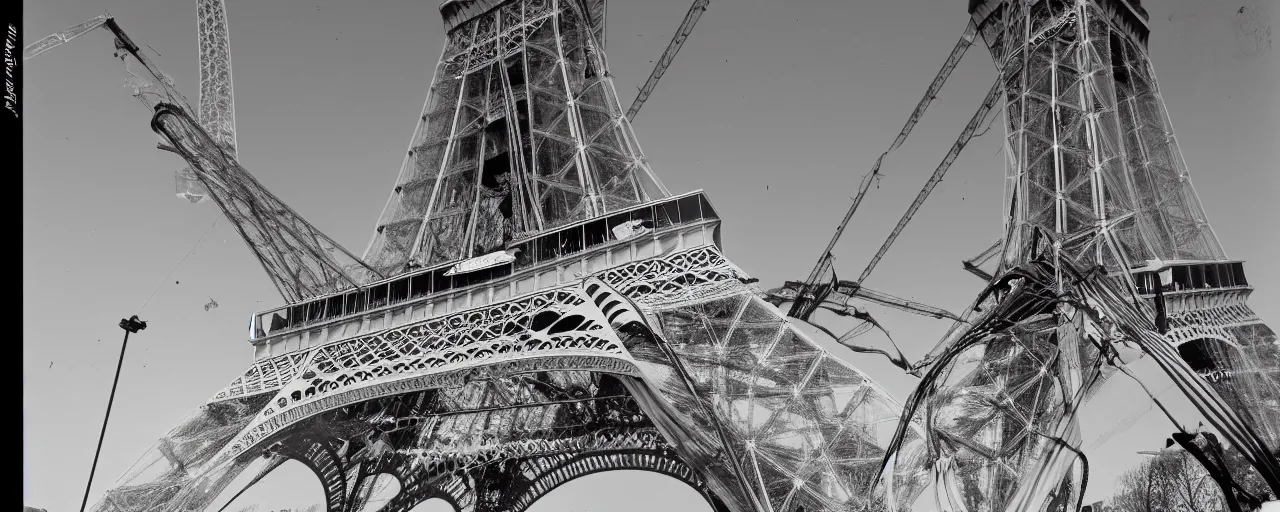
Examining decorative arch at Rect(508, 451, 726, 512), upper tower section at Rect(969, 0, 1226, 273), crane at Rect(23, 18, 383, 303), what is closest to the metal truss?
crane at Rect(23, 18, 383, 303)

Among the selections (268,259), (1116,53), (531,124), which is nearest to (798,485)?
(531,124)

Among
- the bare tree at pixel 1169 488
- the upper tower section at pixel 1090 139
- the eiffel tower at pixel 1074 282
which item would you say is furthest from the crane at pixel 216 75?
the bare tree at pixel 1169 488

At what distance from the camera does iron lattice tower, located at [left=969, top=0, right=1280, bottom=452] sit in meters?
22.2

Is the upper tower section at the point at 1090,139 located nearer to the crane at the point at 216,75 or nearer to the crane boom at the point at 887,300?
the crane boom at the point at 887,300

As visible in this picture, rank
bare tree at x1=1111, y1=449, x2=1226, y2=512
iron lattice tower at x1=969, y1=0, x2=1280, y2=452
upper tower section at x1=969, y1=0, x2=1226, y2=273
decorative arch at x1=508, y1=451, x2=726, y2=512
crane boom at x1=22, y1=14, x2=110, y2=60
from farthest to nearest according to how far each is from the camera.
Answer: decorative arch at x1=508, y1=451, x2=726, y2=512 → bare tree at x1=1111, y1=449, x2=1226, y2=512 → upper tower section at x1=969, y1=0, x2=1226, y2=273 → iron lattice tower at x1=969, y1=0, x2=1280, y2=452 → crane boom at x1=22, y1=14, x2=110, y2=60

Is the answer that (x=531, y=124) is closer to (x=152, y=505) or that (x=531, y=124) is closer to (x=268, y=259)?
(x=268, y=259)

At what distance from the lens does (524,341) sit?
2217 centimetres

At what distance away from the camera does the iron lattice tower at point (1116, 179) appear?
72.8ft

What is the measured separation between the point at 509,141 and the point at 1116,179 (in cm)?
1652

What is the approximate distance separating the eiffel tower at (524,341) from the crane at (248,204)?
0.28 ft

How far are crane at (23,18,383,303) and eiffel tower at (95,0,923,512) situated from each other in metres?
0.09

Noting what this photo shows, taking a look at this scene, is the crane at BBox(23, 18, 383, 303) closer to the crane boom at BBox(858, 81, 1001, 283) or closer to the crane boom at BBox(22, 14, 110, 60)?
the crane boom at BBox(22, 14, 110, 60)

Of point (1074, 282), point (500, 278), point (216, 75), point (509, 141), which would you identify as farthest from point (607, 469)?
point (1074, 282)

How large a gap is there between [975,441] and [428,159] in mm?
18234
